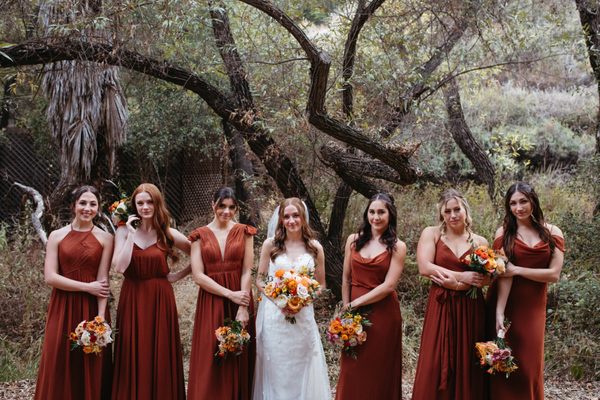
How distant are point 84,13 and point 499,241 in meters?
4.78

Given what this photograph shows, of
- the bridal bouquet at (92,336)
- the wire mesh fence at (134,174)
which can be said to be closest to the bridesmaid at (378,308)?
the bridal bouquet at (92,336)

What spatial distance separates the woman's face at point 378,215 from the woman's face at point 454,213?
18.1 inches

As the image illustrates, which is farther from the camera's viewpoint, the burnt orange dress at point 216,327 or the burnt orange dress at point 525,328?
the burnt orange dress at point 216,327

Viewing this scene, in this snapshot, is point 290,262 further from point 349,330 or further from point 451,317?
point 451,317

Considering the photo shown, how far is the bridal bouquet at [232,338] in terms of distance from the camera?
5.12 metres

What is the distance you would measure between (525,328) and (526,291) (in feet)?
0.93

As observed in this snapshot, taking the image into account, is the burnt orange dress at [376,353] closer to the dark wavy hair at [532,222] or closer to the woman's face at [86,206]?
the dark wavy hair at [532,222]

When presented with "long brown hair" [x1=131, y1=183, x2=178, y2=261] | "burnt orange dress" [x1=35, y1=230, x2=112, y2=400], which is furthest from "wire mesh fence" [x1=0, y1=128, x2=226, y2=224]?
"burnt orange dress" [x1=35, y1=230, x2=112, y2=400]

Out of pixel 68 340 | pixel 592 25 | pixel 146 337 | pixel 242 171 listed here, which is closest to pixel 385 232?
pixel 146 337

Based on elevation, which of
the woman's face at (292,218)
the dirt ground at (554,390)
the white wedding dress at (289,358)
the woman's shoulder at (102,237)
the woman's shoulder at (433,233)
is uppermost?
the woman's face at (292,218)

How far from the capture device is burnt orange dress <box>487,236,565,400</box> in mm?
5043

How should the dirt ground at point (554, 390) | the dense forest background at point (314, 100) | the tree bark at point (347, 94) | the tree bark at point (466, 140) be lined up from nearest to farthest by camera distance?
the dirt ground at point (554, 390) → the dense forest background at point (314, 100) → the tree bark at point (347, 94) → the tree bark at point (466, 140)

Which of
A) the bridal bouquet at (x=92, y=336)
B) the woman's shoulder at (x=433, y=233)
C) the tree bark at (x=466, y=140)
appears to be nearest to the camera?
the bridal bouquet at (x=92, y=336)

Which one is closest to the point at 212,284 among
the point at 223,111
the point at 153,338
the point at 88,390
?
the point at 153,338
